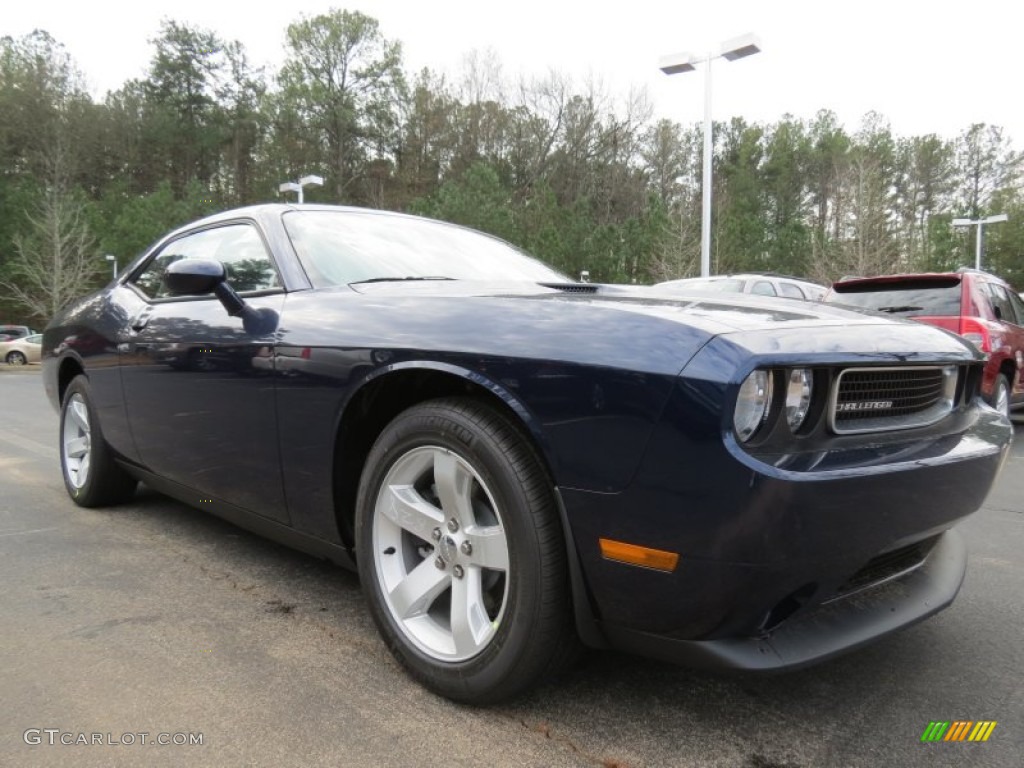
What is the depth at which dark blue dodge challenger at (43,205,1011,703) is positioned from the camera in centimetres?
151

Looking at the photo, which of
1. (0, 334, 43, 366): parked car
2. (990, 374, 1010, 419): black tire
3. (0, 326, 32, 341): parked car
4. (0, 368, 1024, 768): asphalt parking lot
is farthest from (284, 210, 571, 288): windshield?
(0, 326, 32, 341): parked car

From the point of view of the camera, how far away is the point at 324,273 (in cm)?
255

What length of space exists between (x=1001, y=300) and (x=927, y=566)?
6.47 m

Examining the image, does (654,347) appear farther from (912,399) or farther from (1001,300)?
(1001,300)

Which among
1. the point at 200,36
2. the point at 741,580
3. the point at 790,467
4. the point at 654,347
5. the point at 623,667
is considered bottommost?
the point at 623,667

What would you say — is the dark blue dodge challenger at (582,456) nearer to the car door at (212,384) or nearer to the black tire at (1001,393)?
the car door at (212,384)

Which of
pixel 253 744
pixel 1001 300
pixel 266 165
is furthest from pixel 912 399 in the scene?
pixel 266 165

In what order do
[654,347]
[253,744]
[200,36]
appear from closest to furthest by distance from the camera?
[654,347]
[253,744]
[200,36]

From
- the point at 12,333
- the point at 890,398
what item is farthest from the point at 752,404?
the point at 12,333

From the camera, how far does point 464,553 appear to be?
1.90 m

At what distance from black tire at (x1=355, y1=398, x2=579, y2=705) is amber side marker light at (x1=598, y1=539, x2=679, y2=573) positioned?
134mm

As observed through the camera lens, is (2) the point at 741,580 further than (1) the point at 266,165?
No

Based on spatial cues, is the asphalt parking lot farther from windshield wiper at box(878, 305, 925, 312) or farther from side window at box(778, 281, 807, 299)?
side window at box(778, 281, 807, 299)

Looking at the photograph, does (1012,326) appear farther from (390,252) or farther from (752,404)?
(752,404)
